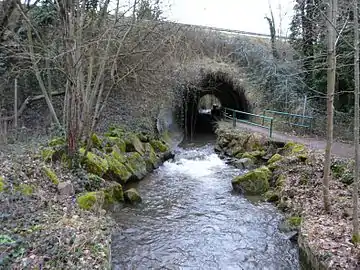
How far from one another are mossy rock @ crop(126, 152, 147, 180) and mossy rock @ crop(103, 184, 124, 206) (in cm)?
208

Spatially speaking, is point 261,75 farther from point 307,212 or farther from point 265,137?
point 307,212

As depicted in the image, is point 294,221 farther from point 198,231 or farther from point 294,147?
point 294,147

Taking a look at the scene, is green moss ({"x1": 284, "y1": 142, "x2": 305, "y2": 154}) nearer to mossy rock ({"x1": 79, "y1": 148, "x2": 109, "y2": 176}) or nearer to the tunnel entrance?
mossy rock ({"x1": 79, "y1": 148, "x2": 109, "y2": 176})

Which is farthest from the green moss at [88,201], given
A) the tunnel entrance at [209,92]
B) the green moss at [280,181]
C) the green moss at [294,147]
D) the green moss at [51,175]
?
the tunnel entrance at [209,92]

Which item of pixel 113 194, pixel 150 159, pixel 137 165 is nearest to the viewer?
pixel 113 194

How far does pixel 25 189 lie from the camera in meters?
5.94

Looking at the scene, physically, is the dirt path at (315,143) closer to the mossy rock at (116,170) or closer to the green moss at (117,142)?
the green moss at (117,142)

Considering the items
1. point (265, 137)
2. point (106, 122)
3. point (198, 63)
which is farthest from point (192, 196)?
point (198, 63)

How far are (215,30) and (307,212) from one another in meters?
17.2

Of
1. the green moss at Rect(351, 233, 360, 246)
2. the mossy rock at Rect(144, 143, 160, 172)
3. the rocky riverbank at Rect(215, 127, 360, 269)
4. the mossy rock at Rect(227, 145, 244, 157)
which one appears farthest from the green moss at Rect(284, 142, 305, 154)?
the green moss at Rect(351, 233, 360, 246)

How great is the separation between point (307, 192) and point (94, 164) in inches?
218

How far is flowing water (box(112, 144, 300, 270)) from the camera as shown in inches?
232

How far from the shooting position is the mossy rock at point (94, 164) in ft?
28.8

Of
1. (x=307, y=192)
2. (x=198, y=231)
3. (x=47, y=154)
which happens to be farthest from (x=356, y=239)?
(x=47, y=154)
